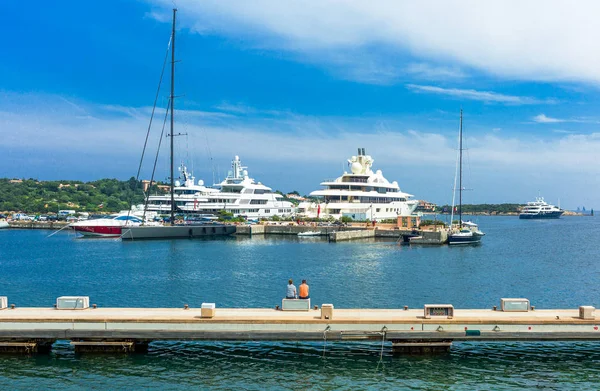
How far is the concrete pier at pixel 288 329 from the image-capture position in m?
22.2

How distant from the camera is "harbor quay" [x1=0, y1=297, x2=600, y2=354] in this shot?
2222cm

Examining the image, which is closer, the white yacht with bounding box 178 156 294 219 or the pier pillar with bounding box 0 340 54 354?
the pier pillar with bounding box 0 340 54 354

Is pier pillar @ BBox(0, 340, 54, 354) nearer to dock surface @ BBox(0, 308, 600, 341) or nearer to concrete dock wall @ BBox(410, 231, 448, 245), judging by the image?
dock surface @ BBox(0, 308, 600, 341)

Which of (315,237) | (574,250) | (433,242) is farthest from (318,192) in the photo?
(574,250)

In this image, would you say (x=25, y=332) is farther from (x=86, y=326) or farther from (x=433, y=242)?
(x=433, y=242)

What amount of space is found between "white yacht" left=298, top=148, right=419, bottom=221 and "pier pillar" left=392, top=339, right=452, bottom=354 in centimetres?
8170

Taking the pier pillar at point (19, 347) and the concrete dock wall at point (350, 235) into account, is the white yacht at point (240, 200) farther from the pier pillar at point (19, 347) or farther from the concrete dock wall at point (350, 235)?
the pier pillar at point (19, 347)

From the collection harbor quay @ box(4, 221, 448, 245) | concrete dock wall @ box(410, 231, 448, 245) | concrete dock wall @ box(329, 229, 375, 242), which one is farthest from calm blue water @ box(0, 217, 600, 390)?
concrete dock wall @ box(410, 231, 448, 245)

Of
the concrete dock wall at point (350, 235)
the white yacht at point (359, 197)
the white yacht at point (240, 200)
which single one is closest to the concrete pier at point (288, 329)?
the concrete dock wall at point (350, 235)

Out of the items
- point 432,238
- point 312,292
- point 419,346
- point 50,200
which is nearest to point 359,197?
point 432,238

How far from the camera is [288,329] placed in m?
22.4

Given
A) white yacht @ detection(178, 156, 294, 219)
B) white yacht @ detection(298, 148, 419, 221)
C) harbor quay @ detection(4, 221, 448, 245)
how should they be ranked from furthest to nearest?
white yacht @ detection(178, 156, 294, 219), white yacht @ detection(298, 148, 419, 221), harbor quay @ detection(4, 221, 448, 245)

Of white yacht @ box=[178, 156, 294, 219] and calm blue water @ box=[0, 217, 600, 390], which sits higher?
white yacht @ box=[178, 156, 294, 219]

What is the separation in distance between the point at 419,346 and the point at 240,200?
3675 inches
